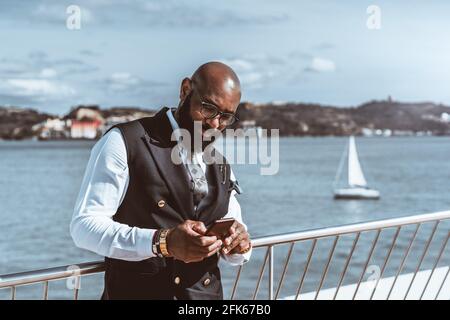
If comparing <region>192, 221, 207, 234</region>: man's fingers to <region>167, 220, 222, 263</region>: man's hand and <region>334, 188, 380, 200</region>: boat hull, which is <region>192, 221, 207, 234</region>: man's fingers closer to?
<region>167, 220, 222, 263</region>: man's hand

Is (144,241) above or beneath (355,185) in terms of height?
above

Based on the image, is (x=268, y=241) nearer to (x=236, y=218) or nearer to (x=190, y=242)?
(x=236, y=218)

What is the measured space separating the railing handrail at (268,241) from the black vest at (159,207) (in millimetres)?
275

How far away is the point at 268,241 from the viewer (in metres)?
3.52

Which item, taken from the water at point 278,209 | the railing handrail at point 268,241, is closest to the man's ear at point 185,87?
the railing handrail at point 268,241

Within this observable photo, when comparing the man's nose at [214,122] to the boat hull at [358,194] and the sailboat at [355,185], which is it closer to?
the sailboat at [355,185]

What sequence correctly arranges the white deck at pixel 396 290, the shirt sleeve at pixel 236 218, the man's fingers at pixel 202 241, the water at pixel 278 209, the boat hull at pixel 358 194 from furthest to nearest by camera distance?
the boat hull at pixel 358 194 → the water at pixel 278 209 → the white deck at pixel 396 290 → the shirt sleeve at pixel 236 218 → the man's fingers at pixel 202 241

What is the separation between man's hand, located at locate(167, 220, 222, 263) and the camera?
239 centimetres

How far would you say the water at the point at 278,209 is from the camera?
3547cm

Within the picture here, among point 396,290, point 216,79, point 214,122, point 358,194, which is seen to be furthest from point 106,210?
point 358,194

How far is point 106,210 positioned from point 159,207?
0.18m
